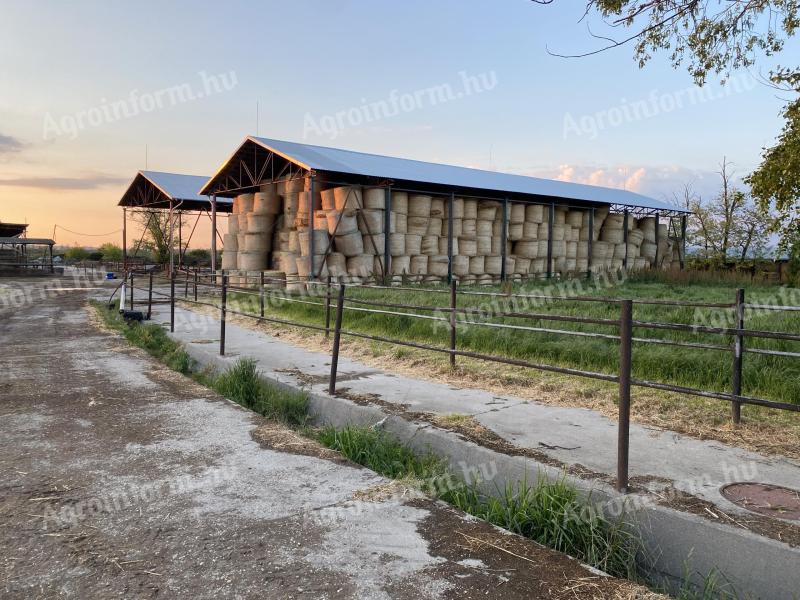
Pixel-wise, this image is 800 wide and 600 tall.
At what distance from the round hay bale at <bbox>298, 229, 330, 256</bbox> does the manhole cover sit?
15.3 metres

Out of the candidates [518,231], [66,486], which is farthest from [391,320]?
[518,231]

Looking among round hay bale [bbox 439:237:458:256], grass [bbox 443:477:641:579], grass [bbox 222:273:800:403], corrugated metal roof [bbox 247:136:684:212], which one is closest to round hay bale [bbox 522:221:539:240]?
corrugated metal roof [bbox 247:136:684:212]

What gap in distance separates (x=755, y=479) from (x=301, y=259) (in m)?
15.7

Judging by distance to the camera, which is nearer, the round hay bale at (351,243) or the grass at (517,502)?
the grass at (517,502)

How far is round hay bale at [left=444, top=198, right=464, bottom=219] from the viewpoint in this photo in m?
21.5

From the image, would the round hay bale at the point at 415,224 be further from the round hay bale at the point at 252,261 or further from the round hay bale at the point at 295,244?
the round hay bale at the point at 252,261

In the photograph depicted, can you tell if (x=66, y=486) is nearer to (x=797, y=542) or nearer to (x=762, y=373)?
(x=797, y=542)

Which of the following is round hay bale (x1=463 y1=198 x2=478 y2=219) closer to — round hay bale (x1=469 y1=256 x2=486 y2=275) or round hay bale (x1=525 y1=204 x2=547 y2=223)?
round hay bale (x1=469 y1=256 x2=486 y2=275)

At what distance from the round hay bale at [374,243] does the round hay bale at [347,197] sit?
1037 mm

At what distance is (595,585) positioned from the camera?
267 centimetres

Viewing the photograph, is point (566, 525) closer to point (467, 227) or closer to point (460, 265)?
point (460, 265)

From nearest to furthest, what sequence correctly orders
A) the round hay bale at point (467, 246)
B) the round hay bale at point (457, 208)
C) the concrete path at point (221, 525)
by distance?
the concrete path at point (221, 525)
the round hay bale at point (457, 208)
the round hay bale at point (467, 246)

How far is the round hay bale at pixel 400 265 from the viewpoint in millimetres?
19844

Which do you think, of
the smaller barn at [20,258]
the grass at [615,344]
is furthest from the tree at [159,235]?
the grass at [615,344]
